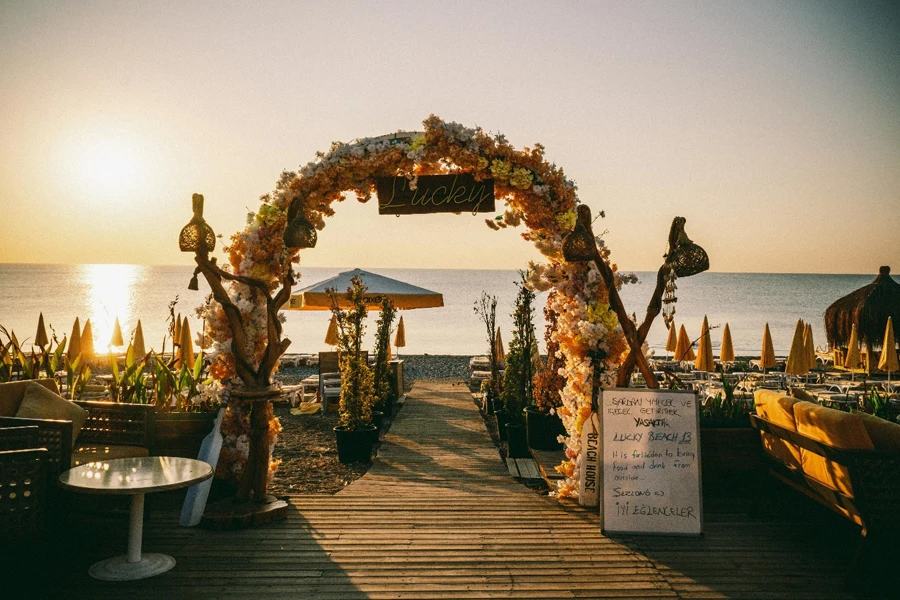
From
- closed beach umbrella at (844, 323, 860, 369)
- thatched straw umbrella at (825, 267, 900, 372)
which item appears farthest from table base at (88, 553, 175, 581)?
thatched straw umbrella at (825, 267, 900, 372)

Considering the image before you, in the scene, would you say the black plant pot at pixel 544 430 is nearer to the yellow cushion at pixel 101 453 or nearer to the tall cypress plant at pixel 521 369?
the tall cypress plant at pixel 521 369

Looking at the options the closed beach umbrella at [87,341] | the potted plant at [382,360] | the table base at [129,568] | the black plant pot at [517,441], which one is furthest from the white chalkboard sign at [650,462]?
the closed beach umbrella at [87,341]

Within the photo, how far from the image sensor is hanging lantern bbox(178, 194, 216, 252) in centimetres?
506

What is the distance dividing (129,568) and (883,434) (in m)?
4.63

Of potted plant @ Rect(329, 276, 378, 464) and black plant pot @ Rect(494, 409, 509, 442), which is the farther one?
black plant pot @ Rect(494, 409, 509, 442)

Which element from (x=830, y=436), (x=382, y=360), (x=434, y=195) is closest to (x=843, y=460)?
(x=830, y=436)

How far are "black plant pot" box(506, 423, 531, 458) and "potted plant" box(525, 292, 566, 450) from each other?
0.20 ft

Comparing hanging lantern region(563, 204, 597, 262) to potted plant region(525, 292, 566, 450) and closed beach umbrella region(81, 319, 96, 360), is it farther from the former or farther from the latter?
closed beach umbrella region(81, 319, 96, 360)

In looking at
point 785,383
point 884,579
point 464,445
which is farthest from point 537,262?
point 785,383

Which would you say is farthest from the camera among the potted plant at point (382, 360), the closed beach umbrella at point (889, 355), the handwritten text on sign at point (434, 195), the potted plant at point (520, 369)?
the closed beach umbrella at point (889, 355)

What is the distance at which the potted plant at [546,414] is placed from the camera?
7574 mm

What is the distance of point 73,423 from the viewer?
4523 millimetres

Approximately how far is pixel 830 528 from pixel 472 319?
Result: 5242cm

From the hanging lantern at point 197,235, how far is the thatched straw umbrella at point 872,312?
1275 cm
